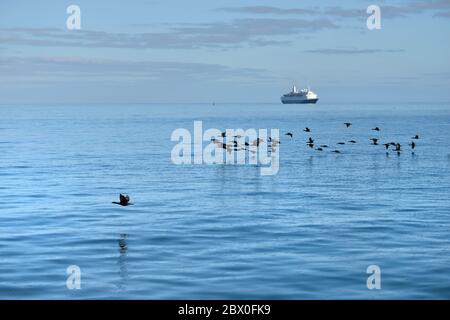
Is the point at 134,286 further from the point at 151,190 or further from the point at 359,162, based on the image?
the point at 359,162

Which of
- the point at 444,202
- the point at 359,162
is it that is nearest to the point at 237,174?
the point at 359,162

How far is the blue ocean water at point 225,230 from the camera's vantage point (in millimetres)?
24922

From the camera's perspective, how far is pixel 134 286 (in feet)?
80.7

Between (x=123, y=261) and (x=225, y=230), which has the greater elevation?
(x=225, y=230)

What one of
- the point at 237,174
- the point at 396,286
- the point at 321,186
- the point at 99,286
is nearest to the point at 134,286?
the point at 99,286

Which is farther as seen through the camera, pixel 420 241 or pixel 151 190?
pixel 151 190

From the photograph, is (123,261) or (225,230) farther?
(225,230)

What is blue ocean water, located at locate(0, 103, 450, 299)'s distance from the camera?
2492 centimetres

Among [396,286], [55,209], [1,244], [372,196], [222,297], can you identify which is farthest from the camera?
[372,196]

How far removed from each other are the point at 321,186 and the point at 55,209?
2055 centimetres

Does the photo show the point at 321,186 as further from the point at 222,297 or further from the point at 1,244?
the point at 222,297

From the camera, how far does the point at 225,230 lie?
35906mm

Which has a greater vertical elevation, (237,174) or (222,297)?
(237,174)
